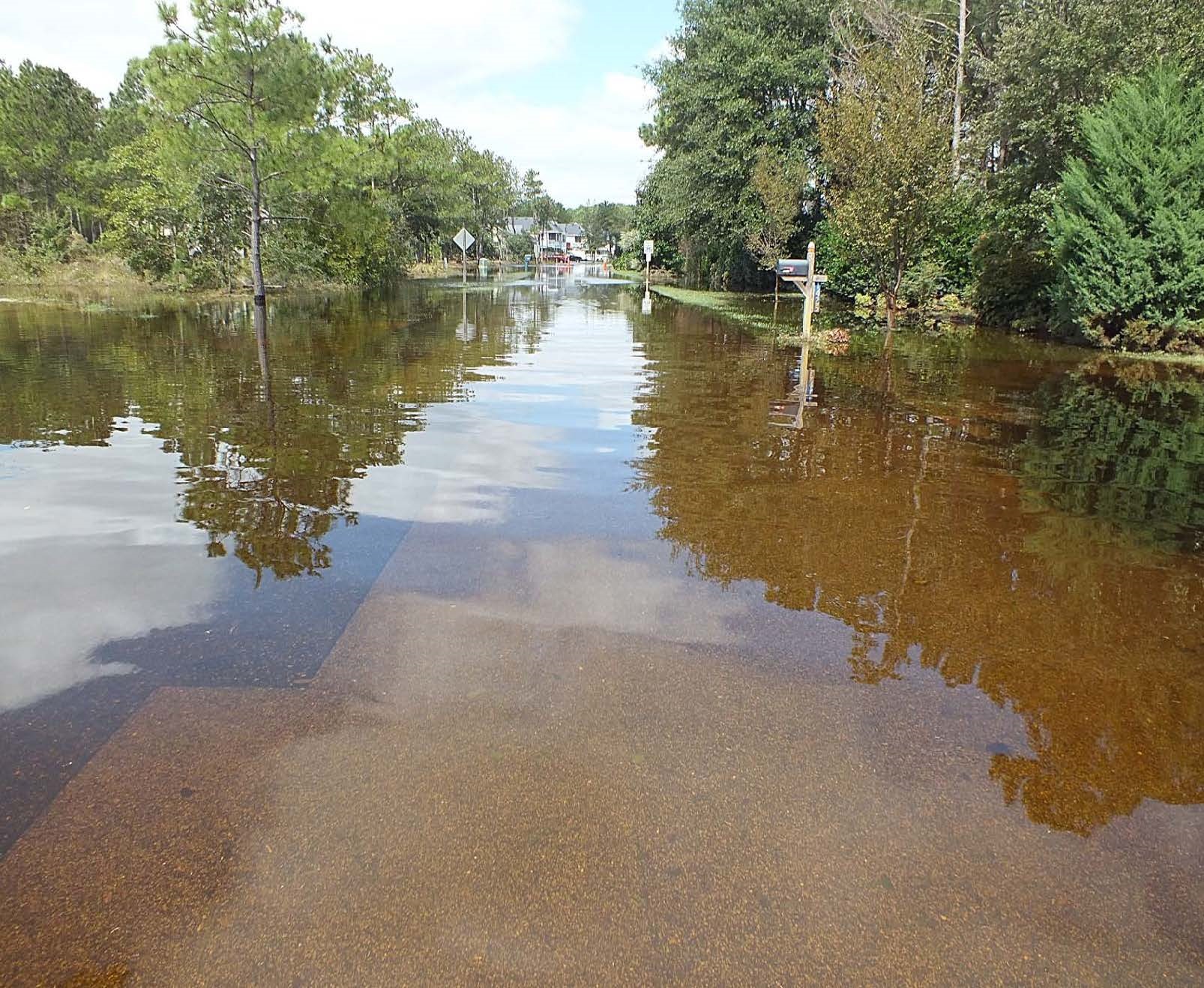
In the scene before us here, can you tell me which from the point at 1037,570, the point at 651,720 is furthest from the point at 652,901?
the point at 1037,570

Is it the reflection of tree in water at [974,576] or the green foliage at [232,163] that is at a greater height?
the green foliage at [232,163]

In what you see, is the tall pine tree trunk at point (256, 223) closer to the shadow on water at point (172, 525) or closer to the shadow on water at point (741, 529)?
the shadow on water at point (172, 525)

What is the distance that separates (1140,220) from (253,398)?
612 inches

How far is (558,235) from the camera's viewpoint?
15462cm

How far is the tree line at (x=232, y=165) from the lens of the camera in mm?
18547

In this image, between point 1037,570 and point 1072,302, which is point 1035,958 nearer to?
point 1037,570

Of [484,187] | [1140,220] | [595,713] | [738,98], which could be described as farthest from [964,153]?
[484,187]

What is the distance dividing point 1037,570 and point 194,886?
4.72 m

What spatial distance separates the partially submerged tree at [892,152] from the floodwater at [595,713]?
11.3m

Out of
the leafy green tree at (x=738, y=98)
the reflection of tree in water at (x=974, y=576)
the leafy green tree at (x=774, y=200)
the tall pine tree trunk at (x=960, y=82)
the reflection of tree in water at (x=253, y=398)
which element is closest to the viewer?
the reflection of tree in water at (x=974, y=576)

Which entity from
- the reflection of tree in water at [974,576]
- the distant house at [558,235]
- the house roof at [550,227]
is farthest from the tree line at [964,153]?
the distant house at [558,235]

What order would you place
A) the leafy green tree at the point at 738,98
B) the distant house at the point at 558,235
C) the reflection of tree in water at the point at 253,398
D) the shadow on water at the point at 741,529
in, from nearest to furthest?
the shadow on water at the point at 741,529 → the reflection of tree in water at the point at 253,398 → the leafy green tree at the point at 738,98 → the distant house at the point at 558,235

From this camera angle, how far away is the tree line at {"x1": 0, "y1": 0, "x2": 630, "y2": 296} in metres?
18.5

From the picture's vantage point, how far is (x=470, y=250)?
7625 centimetres
